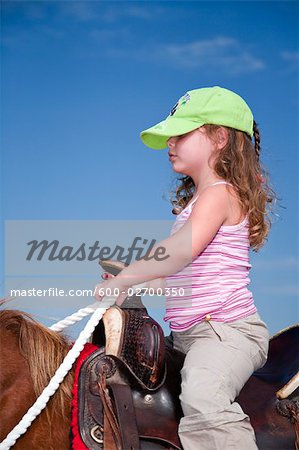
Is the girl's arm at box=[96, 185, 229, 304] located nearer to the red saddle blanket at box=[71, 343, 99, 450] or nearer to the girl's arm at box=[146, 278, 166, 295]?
the red saddle blanket at box=[71, 343, 99, 450]

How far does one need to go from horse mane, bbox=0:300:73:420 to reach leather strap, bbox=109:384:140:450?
20cm

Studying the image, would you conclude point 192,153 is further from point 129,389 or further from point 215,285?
point 129,389

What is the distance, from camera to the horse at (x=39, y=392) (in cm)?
227

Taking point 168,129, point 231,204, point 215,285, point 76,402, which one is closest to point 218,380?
point 215,285

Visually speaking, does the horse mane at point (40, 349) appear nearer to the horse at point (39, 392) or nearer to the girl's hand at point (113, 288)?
the horse at point (39, 392)

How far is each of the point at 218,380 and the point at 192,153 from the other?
1.00 metres

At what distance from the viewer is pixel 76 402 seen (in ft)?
7.39

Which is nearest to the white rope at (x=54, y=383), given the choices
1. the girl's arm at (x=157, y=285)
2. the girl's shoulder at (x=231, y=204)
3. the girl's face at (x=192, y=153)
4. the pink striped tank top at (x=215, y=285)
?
the pink striped tank top at (x=215, y=285)

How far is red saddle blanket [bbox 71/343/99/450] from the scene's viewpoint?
7.13 feet

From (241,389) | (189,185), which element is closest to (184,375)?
(241,389)

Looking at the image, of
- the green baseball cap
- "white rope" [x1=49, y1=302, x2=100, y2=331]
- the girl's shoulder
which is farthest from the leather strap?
the green baseball cap

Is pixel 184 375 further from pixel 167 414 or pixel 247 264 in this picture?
pixel 247 264

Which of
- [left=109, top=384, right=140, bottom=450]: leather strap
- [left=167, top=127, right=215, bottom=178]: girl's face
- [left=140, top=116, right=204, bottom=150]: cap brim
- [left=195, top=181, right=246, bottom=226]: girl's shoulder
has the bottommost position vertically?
[left=109, top=384, right=140, bottom=450]: leather strap

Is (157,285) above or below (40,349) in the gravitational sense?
above
